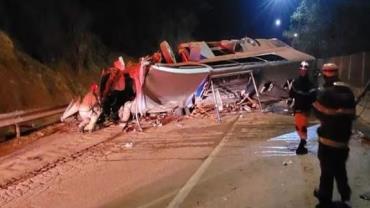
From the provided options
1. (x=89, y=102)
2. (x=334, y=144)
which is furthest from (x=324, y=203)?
(x=89, y=102)

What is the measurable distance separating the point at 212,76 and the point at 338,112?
8.38m

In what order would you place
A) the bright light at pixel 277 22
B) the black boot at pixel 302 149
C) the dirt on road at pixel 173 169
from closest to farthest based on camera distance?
the dirt on road at pixel 173 169 < the black boot at pixel 302 149 < the bright light at pixel 277 22

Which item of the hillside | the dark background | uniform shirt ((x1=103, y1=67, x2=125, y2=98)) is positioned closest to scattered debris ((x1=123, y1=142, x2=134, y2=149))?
uniform shirt ((x1=103, y1=67, x2=125, y2=98))

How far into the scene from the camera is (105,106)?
1367cm

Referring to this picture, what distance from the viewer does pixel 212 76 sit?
13.4 meters

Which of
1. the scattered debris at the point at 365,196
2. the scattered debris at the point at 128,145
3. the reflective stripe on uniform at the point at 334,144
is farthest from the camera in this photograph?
the scattered debris at the point at 128,145

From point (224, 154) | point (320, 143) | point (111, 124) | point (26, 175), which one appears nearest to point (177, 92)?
point (111, 124)

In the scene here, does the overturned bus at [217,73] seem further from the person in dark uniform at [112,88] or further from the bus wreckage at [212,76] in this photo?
the person in dark uniform at [112,88]

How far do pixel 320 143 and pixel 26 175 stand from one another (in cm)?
516

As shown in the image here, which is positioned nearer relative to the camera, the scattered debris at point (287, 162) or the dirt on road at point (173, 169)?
the dirt on road at point (173, 169)

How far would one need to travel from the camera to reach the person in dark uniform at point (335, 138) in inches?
202

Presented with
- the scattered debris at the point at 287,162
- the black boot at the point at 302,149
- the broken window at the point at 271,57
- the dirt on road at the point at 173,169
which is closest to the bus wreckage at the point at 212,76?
the broken window at the point at 271,57

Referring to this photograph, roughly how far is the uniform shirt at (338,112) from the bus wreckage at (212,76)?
7986 mm

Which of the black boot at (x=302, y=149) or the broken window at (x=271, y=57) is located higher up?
the broken window at (x=271, y=57)
